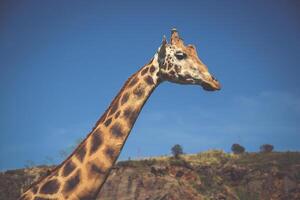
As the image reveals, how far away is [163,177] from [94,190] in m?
16.5

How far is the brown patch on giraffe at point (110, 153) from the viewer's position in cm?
873

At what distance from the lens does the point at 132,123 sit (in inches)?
363

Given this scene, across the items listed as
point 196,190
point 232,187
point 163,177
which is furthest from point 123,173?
point 232,187

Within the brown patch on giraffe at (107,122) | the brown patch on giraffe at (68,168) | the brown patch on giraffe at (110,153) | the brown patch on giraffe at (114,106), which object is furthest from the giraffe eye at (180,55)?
the brown patch on giraffe at (68,168)

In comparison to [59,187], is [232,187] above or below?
above

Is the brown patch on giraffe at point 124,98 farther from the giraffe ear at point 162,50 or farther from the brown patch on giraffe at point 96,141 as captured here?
the giraffe ear at point 162,50

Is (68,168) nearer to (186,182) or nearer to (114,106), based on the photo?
(114,106)

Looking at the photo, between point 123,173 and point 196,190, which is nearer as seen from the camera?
point 123,173

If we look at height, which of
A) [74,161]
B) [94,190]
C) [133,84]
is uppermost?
[133,84]

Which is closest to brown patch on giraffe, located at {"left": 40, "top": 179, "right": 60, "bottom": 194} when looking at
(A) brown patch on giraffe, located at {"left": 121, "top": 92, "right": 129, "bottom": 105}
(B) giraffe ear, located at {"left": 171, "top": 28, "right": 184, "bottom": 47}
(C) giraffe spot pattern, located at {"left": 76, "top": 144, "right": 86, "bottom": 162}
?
(C) giraffe spot pattern, located at {"left": 76, "top": 144, "right": 86, "bottom": 162}

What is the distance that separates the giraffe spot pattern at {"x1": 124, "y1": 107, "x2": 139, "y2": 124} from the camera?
9.23 metres

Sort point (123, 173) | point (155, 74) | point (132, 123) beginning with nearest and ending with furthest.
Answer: point (132, 123) < point (155, 74) < point (123, 173)

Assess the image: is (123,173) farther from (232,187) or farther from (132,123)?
(132,123)

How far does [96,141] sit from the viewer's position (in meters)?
9.02
